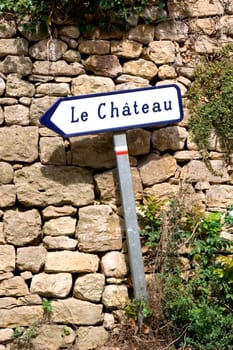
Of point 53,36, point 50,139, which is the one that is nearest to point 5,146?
point 50,139

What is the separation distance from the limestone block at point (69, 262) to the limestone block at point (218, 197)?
1119 mm

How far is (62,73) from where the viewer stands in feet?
12.3

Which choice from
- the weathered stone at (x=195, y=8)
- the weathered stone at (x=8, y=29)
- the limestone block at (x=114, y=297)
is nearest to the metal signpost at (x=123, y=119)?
the limestone block at (x=114, y=297)

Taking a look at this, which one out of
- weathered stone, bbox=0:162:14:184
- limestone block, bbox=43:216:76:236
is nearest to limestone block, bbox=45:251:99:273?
limestone block, bbox=43:216:76:236

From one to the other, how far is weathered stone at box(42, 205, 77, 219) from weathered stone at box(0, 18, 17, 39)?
4.75 ft

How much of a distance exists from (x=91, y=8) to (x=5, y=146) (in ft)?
4.39

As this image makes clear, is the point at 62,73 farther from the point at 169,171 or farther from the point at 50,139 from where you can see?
the point at 169,171

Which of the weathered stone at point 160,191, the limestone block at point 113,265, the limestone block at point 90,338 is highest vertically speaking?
the weathered stone at point 160,191

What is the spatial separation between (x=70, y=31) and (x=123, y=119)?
924 mm

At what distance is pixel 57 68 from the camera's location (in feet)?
12.3

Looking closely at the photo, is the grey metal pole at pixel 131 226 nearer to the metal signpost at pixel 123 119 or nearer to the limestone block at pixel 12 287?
the metal signpost at pixel 123 119

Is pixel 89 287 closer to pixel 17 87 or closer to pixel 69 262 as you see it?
pixel 69 262

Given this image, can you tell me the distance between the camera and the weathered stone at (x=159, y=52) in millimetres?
3883

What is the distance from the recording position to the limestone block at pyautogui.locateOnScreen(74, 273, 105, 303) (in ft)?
11.6
